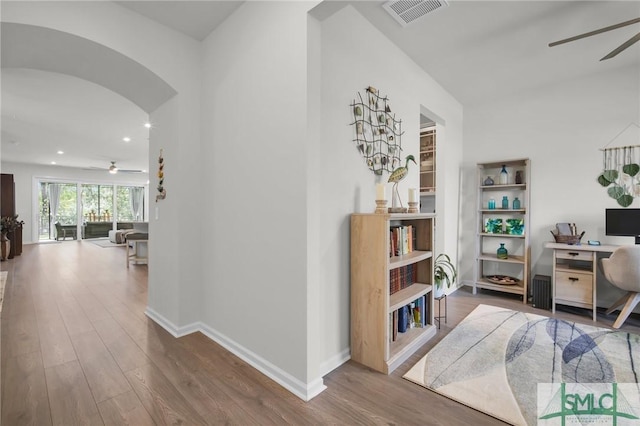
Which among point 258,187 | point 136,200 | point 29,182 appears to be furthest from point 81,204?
point 258,187

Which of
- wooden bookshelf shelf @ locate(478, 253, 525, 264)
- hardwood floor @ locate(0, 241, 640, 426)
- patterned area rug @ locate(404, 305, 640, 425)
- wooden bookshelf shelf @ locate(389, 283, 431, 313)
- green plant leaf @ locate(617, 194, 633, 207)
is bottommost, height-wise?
patterned area rug @ locate(404, 305, 640, 425)

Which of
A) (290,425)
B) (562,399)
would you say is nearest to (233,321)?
(290,425)

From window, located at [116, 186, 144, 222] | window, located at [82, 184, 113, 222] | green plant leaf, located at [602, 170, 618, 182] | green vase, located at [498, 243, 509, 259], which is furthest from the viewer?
window, located at [116, 186, 144, 222]

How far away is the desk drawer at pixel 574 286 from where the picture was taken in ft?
10.00

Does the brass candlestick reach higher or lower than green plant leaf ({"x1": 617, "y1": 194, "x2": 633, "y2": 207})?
lower

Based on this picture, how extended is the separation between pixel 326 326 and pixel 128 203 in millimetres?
12202

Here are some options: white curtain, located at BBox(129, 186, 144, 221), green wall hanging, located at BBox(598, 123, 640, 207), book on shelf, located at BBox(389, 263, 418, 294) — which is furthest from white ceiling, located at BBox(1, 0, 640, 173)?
white curtain, located at BBox(129, 186, 144, 221)

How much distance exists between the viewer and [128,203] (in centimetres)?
1128

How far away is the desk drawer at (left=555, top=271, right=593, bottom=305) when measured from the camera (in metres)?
3.05

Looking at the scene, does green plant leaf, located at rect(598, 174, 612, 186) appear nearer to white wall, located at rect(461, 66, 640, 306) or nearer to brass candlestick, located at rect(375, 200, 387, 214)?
white wall, located at rect(461, 66, 640, 306)

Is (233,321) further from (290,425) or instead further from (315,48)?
(315,48)

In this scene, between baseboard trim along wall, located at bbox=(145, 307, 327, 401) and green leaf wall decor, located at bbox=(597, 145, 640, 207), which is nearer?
baseboard trim along wall, located at bbox=(145, 307, 327, 401)

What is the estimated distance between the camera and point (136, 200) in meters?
11.5

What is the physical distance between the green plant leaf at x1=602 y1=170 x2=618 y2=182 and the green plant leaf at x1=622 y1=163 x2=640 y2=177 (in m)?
0.08
